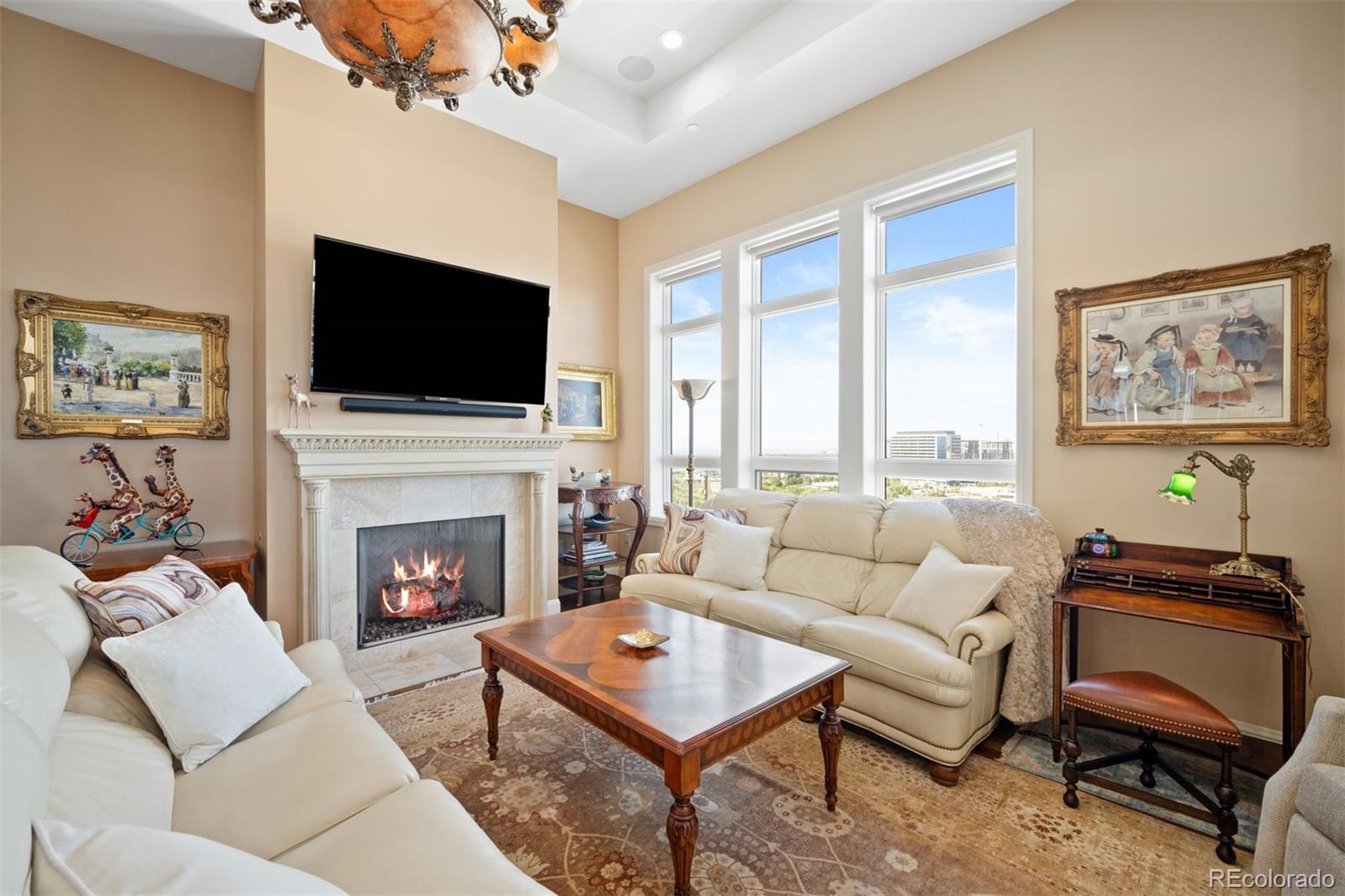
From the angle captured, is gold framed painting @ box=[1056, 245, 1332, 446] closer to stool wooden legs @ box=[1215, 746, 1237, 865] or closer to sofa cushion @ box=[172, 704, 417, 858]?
stool wooden legs @ box=[1215, 746, 1237, 865]

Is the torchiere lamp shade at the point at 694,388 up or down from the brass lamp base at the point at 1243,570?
up

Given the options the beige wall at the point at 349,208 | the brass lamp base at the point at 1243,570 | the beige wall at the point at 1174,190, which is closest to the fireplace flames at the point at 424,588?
the beige wall at the point at 349,208

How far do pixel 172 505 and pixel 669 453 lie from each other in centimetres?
343

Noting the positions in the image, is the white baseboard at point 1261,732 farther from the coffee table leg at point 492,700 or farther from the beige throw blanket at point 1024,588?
the coffee table leg at point 492,700

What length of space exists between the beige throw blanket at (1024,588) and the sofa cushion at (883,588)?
0.37 meters

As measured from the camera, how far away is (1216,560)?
2.47 m

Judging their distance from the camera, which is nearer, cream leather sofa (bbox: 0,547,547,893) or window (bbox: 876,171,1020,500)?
cream leather sofa (bbox: 0,547,547,893)

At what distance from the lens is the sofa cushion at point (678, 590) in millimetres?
3283

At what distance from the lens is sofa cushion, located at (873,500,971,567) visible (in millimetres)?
2963

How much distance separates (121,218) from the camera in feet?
10.0

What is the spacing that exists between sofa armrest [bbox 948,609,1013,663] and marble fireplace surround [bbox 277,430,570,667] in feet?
8.98

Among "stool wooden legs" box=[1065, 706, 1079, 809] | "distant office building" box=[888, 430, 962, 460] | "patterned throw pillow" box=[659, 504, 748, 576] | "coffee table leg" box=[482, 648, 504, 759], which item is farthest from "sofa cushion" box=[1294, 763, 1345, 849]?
"patterned throw pillow" box=[659, 504, 748, 576]

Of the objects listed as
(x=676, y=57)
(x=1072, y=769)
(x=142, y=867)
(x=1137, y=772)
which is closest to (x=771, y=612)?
(x=1072, y=769)

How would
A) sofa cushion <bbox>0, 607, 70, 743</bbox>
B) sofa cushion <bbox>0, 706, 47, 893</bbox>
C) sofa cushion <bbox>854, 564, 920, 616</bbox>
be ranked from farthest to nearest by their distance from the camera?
sofa cushion <bbox>854, 564, 920, 616</bbox> → sofa cushion <bbox>0, 607, 70, 743</bbox> → sofa cushion <bbox>0, 706, 47, 893</bbox>
